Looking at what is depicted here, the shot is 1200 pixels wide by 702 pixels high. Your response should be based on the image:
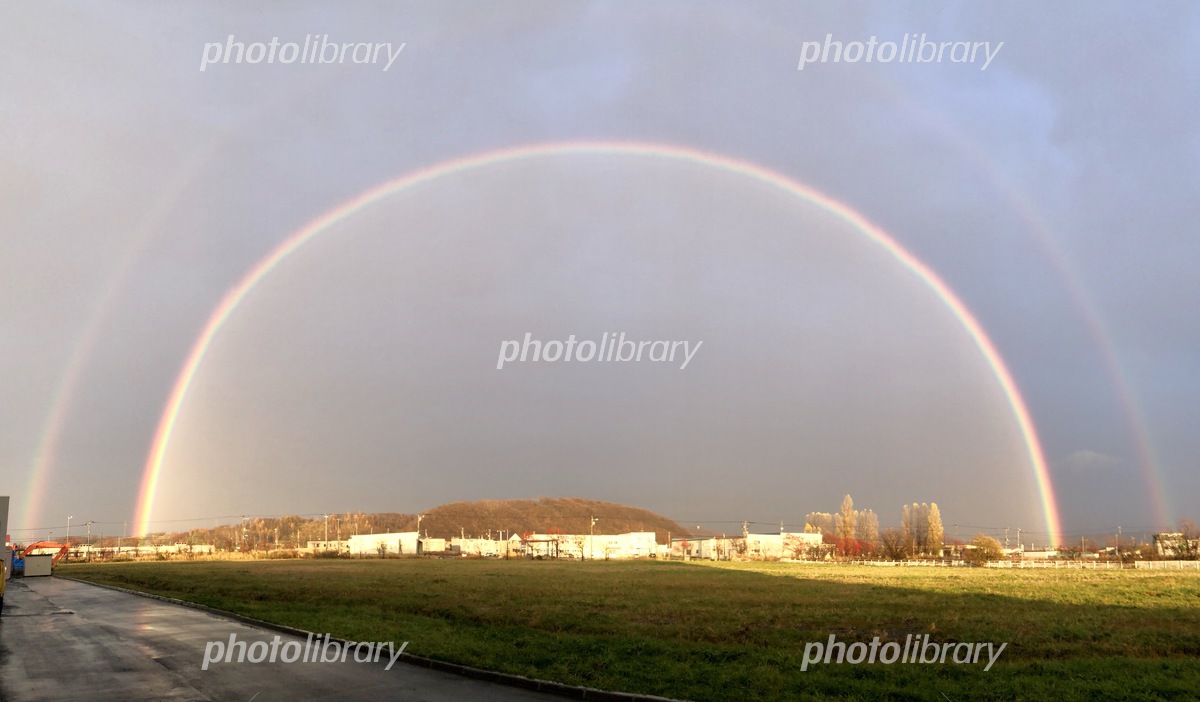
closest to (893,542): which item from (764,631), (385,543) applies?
(385,543)

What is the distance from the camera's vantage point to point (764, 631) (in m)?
25.9

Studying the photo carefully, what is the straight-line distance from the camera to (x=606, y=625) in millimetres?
27172

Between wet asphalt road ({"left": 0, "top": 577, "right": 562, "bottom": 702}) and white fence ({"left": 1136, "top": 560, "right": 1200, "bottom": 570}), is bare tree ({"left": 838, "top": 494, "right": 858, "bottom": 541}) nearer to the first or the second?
white fence ({"left": 1136, "top": 560, "right": 1200, "bottom": 570})

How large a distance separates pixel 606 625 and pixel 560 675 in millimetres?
9383

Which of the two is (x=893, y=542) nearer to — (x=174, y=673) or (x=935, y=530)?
(x=935, y=530)

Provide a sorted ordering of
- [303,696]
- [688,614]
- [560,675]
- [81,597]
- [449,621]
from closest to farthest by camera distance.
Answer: [303,696], [560,675], [449,621], [688,614], [81,597]

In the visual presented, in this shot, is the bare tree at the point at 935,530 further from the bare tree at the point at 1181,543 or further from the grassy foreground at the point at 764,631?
the grassy foreground at the point at 764,631

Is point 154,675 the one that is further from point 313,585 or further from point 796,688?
point 313,585

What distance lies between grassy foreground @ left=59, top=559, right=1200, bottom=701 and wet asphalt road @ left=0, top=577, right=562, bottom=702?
1989mm

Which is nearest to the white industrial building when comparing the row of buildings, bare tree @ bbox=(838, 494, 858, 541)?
the row of buildings

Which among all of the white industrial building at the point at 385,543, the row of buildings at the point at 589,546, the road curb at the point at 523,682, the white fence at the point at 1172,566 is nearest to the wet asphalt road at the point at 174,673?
the road curb at the point at 523,682

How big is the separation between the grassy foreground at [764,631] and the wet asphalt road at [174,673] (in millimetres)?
1989

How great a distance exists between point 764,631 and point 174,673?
16.7 metres

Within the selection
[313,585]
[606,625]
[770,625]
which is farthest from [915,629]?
[313,585]
